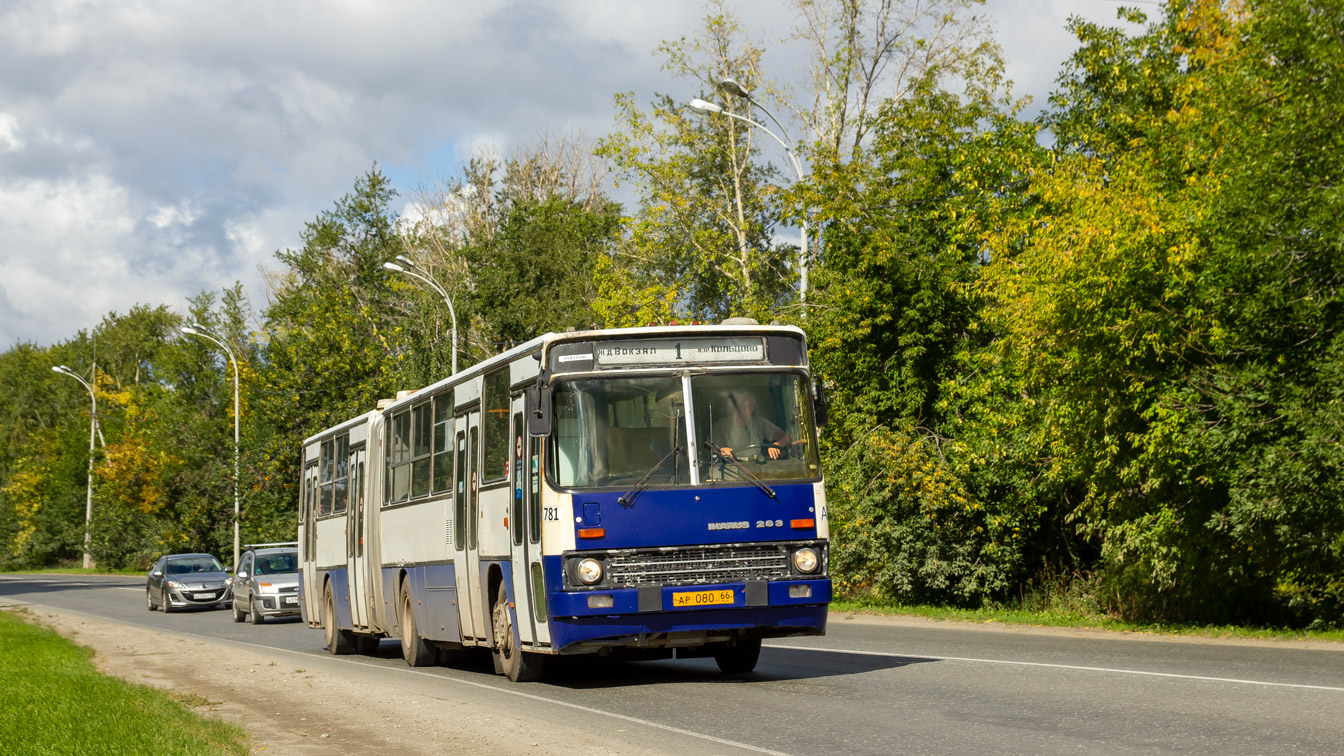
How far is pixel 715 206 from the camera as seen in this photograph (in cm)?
4728

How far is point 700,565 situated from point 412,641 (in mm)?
6708

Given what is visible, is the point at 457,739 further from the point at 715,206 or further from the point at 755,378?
the point at 715,206

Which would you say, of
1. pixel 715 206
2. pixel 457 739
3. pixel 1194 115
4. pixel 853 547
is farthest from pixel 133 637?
pixel 715 206

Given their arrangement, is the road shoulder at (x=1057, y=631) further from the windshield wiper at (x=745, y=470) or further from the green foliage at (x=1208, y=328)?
the windshield wiper at (x=745, y=470)

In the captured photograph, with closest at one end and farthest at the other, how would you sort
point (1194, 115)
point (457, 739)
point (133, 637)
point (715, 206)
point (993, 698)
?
1. point (457, 739)
2. point (993, 698)
3. point (1194, 115)
4. point (133, 637)
5. point (715, 206)

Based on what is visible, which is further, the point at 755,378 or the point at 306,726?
the point at 755,378

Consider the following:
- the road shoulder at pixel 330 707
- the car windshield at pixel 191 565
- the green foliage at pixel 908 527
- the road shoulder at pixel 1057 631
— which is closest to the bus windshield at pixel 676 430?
the road shoulder at pixel 330 707

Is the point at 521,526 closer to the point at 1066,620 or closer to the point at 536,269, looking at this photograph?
the point at 1066,620

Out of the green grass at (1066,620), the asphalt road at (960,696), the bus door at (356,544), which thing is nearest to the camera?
the asphalt road at (960,696)

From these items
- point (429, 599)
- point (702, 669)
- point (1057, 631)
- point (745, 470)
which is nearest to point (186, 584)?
point (429, 599)

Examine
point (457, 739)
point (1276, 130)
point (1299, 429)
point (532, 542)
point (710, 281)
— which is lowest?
point (457, 739)

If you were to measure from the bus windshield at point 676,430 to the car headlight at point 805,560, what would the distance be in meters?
0.70

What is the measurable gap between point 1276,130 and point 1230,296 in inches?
85.0

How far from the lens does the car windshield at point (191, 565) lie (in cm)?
3967
